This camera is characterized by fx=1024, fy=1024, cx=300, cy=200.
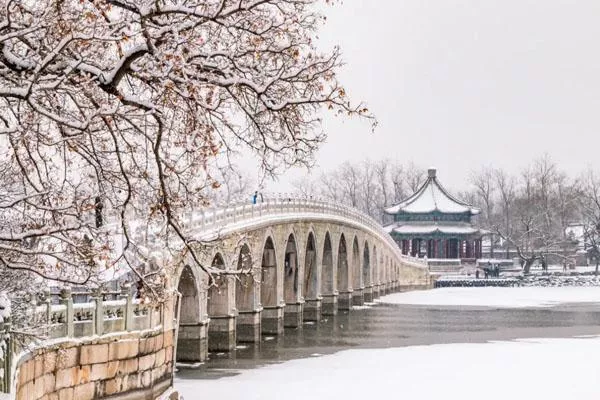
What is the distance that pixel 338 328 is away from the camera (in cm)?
3978

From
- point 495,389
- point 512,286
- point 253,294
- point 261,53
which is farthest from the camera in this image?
point 512,286

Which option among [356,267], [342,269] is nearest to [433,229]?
[356,267]

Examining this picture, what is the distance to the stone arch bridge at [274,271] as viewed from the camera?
88.4ft

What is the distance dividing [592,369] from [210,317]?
10.9m

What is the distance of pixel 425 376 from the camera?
79.7ft

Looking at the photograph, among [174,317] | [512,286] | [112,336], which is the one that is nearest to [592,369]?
[174,317]

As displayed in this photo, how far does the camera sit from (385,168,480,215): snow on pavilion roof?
83750 mm

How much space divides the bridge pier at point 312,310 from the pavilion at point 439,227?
39776 millimetres

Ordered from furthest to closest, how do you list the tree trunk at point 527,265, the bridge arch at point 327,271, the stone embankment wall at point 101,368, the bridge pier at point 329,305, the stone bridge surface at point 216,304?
the tree trunk at point 527,265 < the bridge arch at point 327,271 < the bridge pier at point 329,305 < the stone bridge surface at point 216,304 < the stone embankment wall at point 101,368

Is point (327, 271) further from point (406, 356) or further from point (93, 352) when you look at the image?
point (93, 352)

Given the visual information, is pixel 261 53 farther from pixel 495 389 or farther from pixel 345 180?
pixel 345 180

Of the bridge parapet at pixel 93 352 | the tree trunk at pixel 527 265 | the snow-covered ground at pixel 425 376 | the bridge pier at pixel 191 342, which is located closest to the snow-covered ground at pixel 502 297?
the tree trunk at pixel 527 265

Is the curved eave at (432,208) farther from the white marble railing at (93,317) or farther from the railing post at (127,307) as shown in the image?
the railing post at (127,307)

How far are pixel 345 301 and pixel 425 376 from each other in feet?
Result: 88.6
